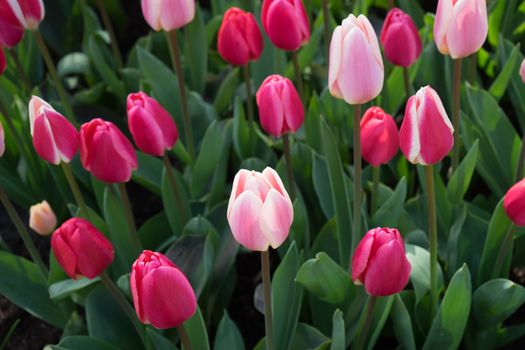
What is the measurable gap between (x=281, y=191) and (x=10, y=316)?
1.06m

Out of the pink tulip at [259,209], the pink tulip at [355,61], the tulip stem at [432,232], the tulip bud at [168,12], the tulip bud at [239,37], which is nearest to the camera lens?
the pink tulip at [259,209]

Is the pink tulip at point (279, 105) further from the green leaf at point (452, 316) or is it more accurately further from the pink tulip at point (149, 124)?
the green leaf at point (452, 316)

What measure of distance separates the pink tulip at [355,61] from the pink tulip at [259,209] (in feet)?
0.61

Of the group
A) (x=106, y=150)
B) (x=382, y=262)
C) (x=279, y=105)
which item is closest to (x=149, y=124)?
(x=106, y=150)

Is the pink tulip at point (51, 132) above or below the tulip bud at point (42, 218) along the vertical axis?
above

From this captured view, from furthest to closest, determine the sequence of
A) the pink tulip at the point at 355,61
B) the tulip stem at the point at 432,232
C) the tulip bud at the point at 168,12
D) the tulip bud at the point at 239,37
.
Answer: the tulip bud at the point at 239,37 < the tulip bud at the point at 168,12 < the tulip stem at the point at 432,232 < the pink tulip at the point at 355,61

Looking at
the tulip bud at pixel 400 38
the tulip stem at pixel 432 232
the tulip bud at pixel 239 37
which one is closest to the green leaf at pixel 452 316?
the tulip stem at pixel 432 232

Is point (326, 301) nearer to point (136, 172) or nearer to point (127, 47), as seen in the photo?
point (136, 172)

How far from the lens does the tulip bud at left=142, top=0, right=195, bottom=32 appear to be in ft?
4.75

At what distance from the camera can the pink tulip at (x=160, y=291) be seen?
3.44ft

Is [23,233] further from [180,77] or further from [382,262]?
[382,262]

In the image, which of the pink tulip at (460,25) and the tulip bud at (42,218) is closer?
the pink tulip at (460,25)

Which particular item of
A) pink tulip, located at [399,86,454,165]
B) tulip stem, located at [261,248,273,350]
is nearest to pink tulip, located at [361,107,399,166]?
pink tulip, located at [399,86,454,165]

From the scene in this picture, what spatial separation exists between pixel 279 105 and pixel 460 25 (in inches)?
11.6
